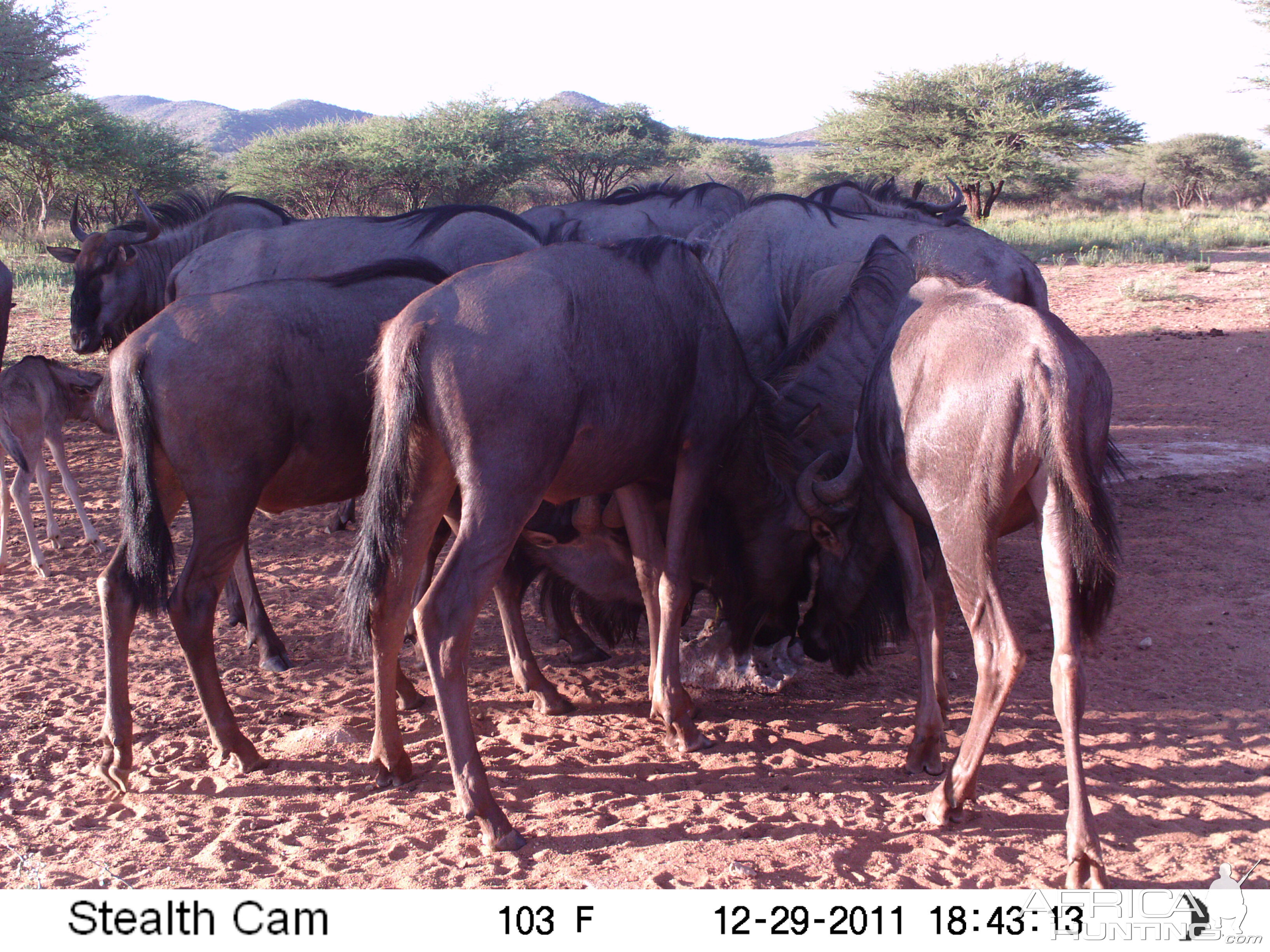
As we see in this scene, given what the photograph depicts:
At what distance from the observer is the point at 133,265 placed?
693cm

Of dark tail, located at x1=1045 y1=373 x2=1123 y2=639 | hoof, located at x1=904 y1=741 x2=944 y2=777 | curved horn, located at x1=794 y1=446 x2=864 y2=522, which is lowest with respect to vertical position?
hoof, located at x1=904 y1=741 x2=944 y2=777

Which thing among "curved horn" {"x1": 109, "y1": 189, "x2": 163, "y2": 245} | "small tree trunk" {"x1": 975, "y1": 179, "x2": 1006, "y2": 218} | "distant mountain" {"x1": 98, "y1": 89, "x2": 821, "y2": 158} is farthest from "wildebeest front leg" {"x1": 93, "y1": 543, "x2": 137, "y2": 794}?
"distant mountain" {"x1": 98, "y1": 89, "x2": 821, "y2": 158}

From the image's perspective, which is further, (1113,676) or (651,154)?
(651,154)

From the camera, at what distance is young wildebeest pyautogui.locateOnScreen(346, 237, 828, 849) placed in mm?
3088

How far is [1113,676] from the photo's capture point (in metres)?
4.21

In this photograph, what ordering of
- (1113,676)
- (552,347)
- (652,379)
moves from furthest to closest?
(1113,676), (652,379), (552,347)

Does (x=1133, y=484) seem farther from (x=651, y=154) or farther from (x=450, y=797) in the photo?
(x=651, y=154)

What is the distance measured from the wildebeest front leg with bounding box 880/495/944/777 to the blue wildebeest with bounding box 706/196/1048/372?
2395 mm

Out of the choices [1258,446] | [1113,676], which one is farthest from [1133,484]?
[1113,676]

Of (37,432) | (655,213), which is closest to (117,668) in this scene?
(37,432)

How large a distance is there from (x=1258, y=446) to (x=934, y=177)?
70.2 ft

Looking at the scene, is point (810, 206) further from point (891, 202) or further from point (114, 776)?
point (114, 776)

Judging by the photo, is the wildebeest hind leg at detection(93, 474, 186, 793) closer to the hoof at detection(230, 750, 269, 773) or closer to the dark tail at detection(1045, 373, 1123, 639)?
the hoof at detection(230, 750, 269, 773)

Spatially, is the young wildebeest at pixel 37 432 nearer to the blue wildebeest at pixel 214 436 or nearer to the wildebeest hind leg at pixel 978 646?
the blue wildebeest at pixel 214 436
